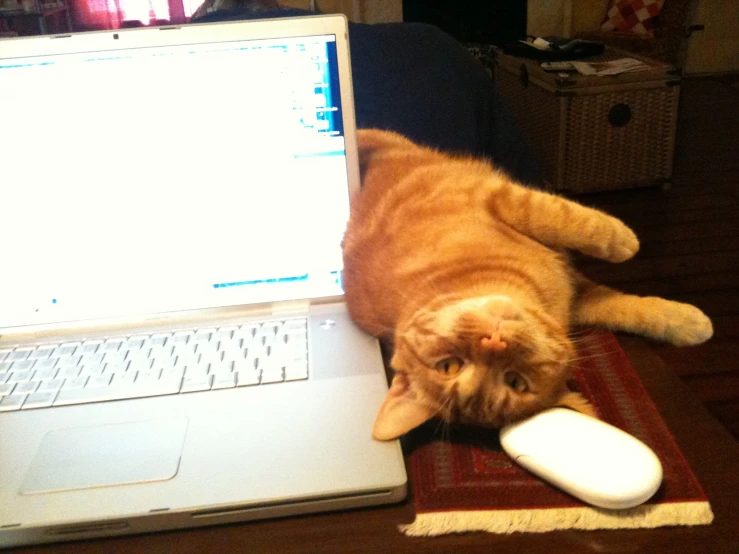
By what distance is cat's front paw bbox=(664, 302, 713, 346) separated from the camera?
2.79 ft

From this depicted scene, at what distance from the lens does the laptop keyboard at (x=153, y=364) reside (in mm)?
715

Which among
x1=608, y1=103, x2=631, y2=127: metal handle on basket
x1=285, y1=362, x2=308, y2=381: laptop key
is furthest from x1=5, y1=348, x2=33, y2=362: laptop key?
x1=608, y1=103, x2=631, y2=127: metal handle on basket

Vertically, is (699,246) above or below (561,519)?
below

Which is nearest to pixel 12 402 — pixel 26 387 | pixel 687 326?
pixel 26 387

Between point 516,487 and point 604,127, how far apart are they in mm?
2446

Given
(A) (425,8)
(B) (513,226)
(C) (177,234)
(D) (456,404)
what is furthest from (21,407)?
(A) (425,8)

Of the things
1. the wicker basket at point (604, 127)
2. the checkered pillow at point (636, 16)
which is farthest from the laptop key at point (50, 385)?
the checkered pillow at point (636, 16)

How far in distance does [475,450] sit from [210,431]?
28cm

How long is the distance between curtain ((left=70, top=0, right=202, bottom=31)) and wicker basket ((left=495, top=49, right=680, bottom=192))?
6.72 feet

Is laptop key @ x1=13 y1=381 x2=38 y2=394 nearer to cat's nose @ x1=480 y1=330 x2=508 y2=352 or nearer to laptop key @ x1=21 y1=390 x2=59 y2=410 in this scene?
laptop key @ x1=21 y1=390 x2=59 y2=410

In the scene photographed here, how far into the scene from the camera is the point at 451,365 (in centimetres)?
77

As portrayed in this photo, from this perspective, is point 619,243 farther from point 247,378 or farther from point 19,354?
point 19,354

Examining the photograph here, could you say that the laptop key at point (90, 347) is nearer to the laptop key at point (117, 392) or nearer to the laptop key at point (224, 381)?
the laptop key at point (117, 392)

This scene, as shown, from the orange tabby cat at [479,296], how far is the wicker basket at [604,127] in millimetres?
1831
